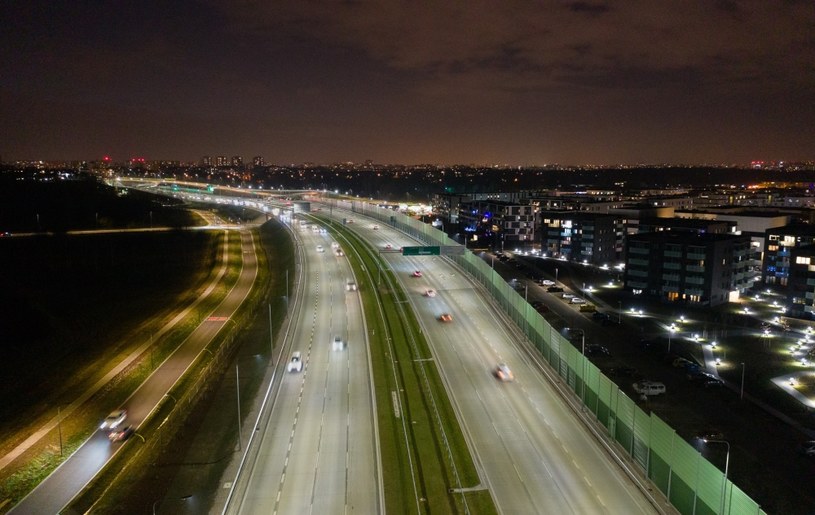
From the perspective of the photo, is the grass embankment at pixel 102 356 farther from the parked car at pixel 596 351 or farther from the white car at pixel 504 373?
the parked car at pixel 596 351

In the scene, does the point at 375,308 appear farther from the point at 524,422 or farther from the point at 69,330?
the point at 69,330

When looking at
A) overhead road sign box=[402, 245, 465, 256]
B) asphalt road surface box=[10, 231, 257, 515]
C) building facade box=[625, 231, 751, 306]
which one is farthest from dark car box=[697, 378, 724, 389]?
asphalt road surface box=[10, 231, 257, 515]

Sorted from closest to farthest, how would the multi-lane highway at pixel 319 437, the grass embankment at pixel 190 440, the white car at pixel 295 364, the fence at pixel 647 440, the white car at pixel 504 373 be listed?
1. the fence at pixel 647 440
2. the multi-lane highway at pixel 319 437
3. the grass embankment at pixel 190 440
4. the white car at pixel 504 373
5. the white car at pixel 295 364

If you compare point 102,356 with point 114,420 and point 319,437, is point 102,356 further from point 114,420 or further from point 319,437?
point 319,437

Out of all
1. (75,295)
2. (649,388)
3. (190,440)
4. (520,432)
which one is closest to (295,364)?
(190,440)

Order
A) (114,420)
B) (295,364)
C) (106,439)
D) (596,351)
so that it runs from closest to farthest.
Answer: (106,439)
(114,420)
(295,364)
(596,351)

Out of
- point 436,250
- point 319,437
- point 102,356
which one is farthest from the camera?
point 436,250

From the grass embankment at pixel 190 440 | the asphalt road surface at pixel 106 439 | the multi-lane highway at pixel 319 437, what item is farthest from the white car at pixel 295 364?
the asphalt road surface at pixel 106 439
